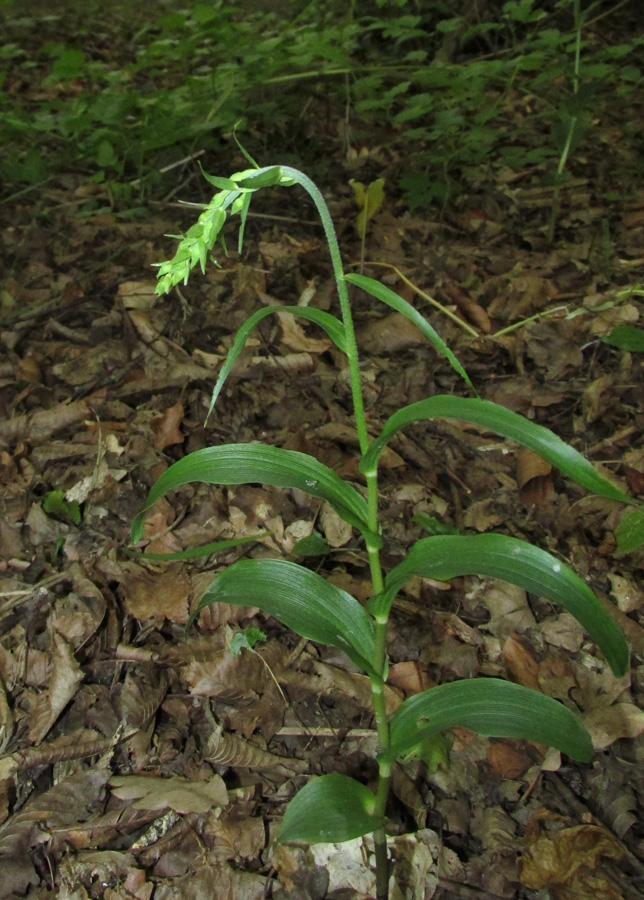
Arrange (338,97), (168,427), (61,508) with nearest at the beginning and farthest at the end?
(61,508) < (168,427) < (338,97)

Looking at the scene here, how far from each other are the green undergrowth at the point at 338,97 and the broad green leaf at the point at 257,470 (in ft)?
6.86

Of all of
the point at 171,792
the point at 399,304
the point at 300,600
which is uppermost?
the point at 399,304

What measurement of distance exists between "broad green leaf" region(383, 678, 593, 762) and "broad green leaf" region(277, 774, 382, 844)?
5.0 inches

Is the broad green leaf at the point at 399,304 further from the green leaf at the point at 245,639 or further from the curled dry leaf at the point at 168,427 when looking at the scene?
the curled dry leaf at the point at 168,427

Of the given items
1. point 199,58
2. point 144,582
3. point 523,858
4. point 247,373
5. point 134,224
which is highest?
point 199,58

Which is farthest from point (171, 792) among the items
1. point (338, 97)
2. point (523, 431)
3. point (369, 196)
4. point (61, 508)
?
point (338, 97)

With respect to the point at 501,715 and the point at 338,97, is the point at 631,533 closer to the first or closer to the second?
the point at 501,715

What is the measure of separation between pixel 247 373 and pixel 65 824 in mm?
1401

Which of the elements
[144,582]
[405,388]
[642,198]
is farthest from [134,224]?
[642,198]

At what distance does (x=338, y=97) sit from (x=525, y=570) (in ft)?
10.9

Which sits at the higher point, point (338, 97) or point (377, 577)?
point (338, 97)

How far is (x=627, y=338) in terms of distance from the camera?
193 cm

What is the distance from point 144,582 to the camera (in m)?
1.80

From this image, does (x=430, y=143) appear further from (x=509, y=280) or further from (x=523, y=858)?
(x=523, y=858)
